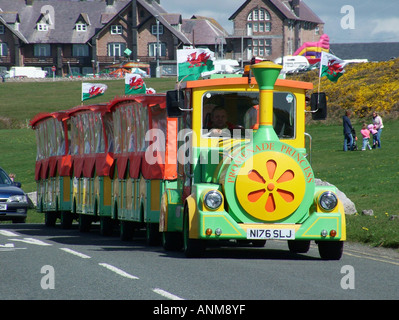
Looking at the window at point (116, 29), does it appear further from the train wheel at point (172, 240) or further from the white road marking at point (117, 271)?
the white road marking at point (117, 271)

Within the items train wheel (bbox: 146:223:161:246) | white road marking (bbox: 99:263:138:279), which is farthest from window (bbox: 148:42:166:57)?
white road marking (bbox: 99:263:138:279)

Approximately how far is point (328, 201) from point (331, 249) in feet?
2.43

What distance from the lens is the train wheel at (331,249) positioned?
1389 cm

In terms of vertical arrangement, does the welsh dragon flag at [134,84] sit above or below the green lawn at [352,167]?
above

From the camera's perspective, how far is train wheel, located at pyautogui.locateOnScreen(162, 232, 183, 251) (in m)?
15.5

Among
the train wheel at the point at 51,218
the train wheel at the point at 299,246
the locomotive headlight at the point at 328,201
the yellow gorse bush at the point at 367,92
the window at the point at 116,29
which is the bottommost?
the train wheel at the point at 51,218

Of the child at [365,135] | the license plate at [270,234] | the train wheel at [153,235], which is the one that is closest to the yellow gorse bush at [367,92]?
the child at [365,135]

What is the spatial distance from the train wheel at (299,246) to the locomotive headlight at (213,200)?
2.66m

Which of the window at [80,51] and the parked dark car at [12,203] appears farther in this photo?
the window at [80,51]

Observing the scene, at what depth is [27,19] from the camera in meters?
136

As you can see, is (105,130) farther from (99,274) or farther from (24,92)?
(24,92)

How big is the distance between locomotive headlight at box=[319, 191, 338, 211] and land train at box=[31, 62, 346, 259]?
16 mm

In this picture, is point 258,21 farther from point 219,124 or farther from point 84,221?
point 219,124

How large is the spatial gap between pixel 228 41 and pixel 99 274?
5139 inches
